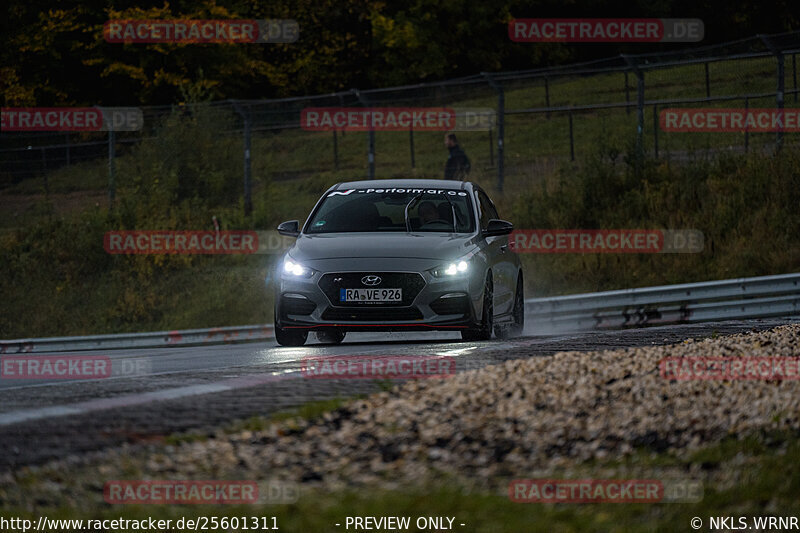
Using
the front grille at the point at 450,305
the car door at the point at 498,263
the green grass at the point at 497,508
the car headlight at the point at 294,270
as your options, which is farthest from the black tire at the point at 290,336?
the green grass at the point at 497,508

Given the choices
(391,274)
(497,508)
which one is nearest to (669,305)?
(391,274)

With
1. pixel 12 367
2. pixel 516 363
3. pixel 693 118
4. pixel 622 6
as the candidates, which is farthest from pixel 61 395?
pixel 622 6

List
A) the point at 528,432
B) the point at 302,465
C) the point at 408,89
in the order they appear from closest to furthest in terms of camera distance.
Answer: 1. the point at 302,465
2. the point at 528,432
3. the point at 408,89

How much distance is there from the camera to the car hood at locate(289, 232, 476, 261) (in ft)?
43.7

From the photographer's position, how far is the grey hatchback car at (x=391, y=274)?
1320 centimetres

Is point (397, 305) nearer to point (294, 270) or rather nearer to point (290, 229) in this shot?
point (294, 270)

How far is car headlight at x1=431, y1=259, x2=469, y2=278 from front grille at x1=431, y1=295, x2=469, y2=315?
0.75 ft

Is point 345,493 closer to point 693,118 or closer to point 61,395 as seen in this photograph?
point 61,395

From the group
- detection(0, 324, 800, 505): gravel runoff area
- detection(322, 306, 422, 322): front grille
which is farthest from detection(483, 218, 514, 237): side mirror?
detection(0, 324, 800, 505): gravel runoff area

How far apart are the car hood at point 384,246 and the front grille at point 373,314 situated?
516 millimetres

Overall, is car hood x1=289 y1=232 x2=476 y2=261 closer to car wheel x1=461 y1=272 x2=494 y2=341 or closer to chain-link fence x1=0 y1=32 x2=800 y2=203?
car wheel x1=461 y1=272 x2=494 y2=341

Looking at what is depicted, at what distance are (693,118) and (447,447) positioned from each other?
2798cm

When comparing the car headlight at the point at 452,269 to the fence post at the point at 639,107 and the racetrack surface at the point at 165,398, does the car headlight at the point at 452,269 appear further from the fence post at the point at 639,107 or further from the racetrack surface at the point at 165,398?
the fence post at the point at 639,107

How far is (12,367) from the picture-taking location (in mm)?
15430
